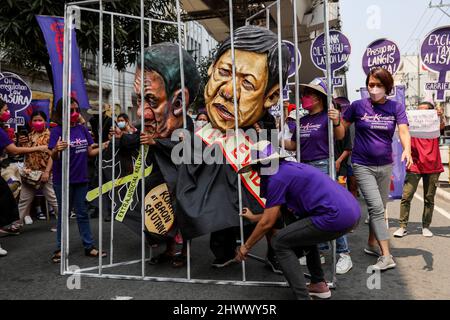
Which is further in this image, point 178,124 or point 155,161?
point 178,124

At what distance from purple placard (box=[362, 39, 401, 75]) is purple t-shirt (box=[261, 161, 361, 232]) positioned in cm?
580

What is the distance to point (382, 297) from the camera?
11.7 ft

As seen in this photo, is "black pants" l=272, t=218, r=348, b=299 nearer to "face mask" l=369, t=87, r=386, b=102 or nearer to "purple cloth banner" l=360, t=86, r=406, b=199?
"face mask" l=369, t=87, r=386, b=102

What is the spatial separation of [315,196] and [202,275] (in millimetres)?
1590

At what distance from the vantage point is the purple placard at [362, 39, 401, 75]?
27.0 ft

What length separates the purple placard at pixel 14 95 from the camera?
27.8ft

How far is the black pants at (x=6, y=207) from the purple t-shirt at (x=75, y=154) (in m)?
0.77

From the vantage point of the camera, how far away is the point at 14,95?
857cm

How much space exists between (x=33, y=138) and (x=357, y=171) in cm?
451

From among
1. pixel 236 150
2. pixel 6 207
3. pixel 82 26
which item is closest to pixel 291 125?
pixel 236 150

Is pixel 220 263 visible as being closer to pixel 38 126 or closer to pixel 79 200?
pixel 79 200

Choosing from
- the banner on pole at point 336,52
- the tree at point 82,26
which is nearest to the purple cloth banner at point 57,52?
the tree at point 82,26
